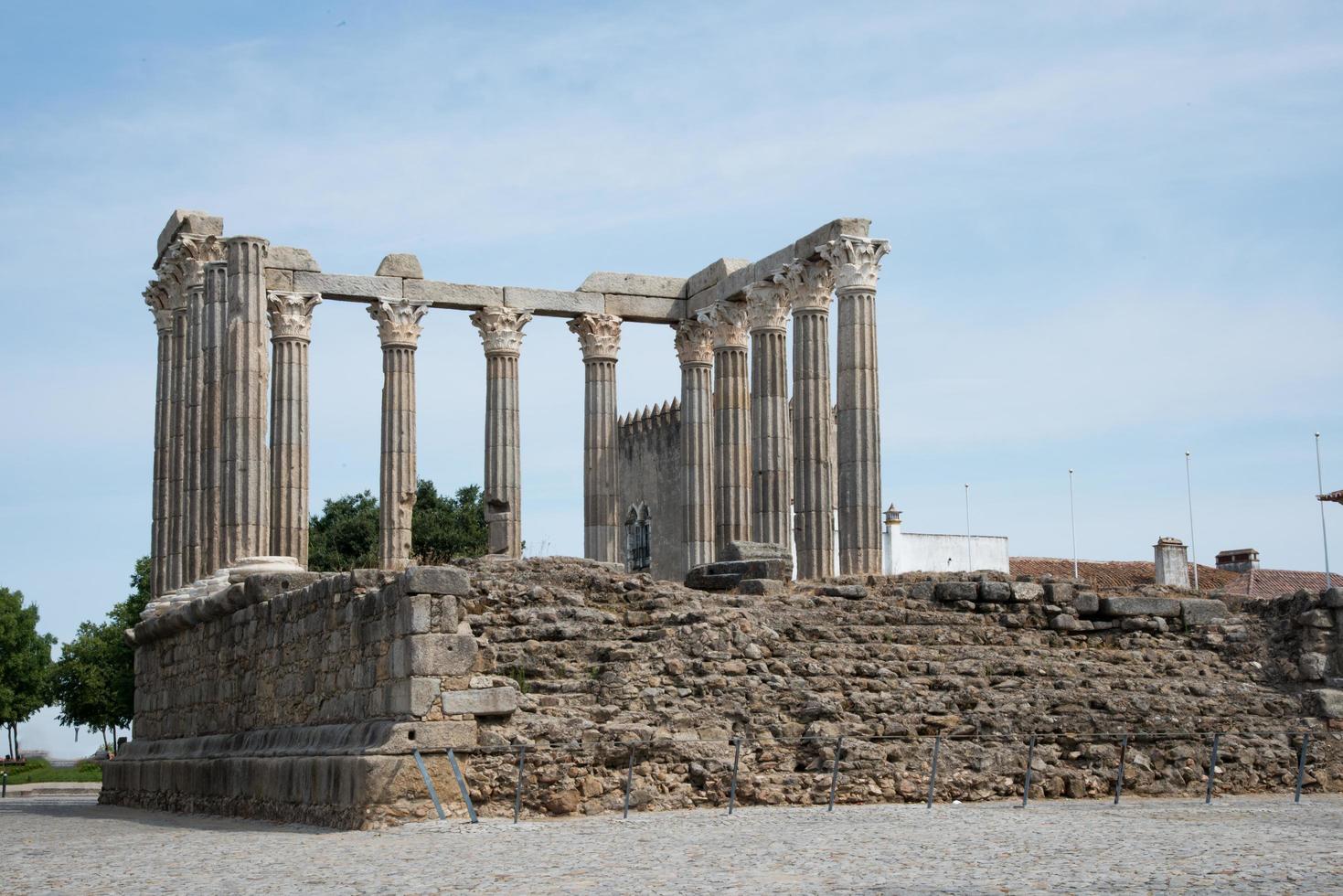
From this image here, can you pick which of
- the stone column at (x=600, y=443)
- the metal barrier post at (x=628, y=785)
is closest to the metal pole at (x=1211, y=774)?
the metal barrier post at (x=628, y=785)

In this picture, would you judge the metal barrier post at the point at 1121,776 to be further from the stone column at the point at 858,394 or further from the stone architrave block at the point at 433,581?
the stone column at the point at 858,394

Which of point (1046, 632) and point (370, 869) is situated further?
point (1046, 632)

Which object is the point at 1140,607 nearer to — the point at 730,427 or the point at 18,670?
the point at 730,427

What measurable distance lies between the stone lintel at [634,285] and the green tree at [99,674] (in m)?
25.2

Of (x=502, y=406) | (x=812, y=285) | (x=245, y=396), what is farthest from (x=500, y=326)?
(x=812, y=285)

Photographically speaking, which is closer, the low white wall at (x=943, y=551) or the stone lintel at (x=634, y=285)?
the stone lintel at (x=634, y=285)

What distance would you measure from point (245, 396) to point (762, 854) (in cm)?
1670

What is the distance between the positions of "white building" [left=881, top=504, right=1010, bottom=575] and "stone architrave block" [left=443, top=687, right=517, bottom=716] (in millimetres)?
33598

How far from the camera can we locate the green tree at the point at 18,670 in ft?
216

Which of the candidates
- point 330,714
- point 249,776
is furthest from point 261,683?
point 330,714

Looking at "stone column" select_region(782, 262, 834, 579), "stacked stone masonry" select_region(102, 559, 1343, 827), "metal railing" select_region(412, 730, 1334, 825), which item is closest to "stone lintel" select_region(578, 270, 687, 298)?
"stone column" select_region(782, 262, 834, 579)

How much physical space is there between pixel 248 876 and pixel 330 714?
620 centimetres

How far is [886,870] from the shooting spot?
1182 cm

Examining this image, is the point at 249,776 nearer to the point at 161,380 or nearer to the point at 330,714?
the point at 330,714
